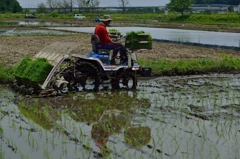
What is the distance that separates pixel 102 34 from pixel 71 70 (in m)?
0.93

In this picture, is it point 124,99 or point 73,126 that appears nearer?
point 73,126

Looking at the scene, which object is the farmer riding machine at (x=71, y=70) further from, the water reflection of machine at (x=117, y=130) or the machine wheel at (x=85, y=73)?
the water reflection of machine at (x=117, y=130)

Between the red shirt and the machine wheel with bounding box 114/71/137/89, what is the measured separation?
30.6 inches

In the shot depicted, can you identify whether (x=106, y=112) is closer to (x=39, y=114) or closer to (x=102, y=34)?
(x=39, y=114)

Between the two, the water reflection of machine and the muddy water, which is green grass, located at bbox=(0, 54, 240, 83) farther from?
the water reflection of machine

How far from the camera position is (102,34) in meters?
8.45

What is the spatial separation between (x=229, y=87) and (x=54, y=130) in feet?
16.2

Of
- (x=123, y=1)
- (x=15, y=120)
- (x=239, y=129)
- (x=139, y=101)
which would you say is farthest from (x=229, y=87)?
(x=123, y=1)

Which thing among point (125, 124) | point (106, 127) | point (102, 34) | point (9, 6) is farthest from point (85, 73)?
point (9, 6)

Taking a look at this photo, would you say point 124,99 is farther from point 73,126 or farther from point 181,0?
point 181,0

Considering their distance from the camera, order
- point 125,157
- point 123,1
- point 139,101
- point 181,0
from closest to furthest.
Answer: point 125,157 < point 139,101 < point 181,0 < point 123,1

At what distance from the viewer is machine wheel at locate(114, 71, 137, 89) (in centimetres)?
886

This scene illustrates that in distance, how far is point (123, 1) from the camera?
299ft

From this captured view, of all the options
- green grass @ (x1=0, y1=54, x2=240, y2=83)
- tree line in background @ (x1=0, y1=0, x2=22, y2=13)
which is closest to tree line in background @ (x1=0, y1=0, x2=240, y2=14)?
tree line in background @ (x1=0, y1=0, x2=22, y2=13)
